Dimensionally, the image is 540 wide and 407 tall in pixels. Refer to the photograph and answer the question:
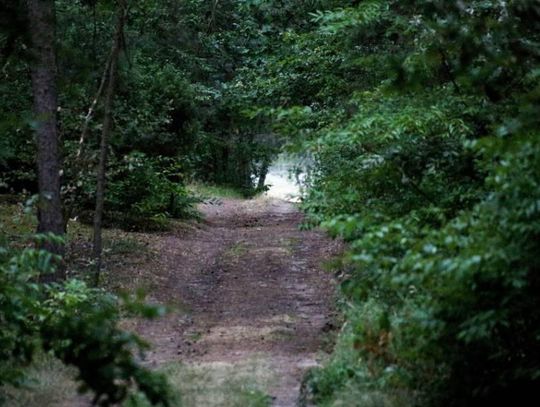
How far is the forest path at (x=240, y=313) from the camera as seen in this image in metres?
8.38

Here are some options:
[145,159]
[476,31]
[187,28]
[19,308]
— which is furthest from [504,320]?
[187,28]

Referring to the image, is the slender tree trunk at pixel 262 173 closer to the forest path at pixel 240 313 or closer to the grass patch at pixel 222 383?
the forest path at pixel 240 313

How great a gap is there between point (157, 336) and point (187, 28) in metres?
15.2

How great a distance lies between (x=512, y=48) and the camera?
22.7 feet

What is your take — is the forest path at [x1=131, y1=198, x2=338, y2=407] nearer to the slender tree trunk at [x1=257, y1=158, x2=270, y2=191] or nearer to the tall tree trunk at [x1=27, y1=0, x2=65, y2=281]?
the tall tree trunk at [x1=27, y1=0, x2=65, y2=281]

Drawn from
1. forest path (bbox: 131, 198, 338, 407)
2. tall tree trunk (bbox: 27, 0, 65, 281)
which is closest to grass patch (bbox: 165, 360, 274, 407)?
forest path (bbox: 131, 198, 338, 407)

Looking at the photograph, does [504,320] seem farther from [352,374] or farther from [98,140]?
[98,140]

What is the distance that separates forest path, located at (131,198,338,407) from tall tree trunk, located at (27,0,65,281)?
1.95m

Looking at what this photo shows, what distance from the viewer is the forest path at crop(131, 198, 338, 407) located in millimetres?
8375

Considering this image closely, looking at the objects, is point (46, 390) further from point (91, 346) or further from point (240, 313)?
point (240, 313)

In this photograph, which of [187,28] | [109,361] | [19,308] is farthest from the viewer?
[187,28]

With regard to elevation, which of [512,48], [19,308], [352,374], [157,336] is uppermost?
[512,48]

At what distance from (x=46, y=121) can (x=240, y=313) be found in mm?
3998

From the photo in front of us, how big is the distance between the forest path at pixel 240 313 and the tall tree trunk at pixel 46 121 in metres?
1.95
